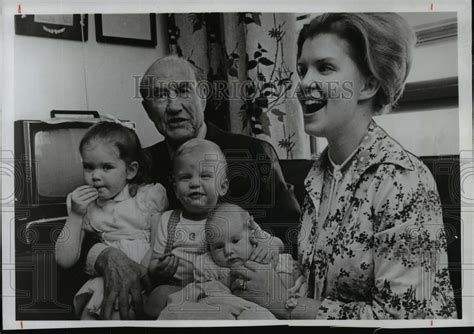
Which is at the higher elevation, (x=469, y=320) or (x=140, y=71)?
(x=140, y=71)

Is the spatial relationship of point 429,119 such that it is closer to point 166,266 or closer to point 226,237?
point 226,237

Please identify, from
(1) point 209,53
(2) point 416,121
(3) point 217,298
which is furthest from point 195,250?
(2) point 416,121

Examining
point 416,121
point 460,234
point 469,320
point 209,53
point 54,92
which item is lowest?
point 469,320

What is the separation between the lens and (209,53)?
1.71 metres

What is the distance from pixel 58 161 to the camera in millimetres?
1710

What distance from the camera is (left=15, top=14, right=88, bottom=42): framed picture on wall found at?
5.62 ft

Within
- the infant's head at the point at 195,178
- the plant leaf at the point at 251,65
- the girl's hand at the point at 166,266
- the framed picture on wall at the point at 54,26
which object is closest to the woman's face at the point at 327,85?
the plant leaf at the point at 251,65

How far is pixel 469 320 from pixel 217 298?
0.78 m

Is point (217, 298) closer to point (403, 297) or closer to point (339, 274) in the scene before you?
point (339, 274)

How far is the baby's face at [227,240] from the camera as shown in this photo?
1.71 m

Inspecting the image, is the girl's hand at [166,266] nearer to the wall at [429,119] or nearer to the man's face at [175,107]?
the man's face at [175,107]

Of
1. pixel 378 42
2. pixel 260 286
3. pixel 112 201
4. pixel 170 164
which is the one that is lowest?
pixel 260 286

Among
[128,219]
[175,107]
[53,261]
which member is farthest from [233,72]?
[53,261]

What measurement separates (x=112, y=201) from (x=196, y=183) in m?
0.27
